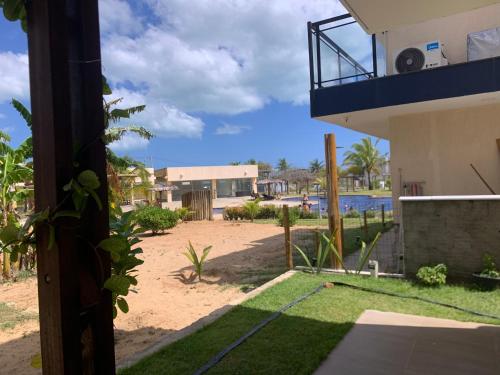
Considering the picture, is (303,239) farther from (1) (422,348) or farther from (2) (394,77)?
(1) (422,348)

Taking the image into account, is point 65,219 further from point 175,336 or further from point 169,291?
point 169,291

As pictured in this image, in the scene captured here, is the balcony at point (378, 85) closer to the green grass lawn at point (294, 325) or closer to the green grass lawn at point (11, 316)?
the green grass lawn at point (294, 325)

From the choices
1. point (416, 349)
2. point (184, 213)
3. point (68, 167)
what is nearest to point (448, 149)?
point (416, 349)

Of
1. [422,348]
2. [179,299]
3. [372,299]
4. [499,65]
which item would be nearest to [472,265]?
[372,299]

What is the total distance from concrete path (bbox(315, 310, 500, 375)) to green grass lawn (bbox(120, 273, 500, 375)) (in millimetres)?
178

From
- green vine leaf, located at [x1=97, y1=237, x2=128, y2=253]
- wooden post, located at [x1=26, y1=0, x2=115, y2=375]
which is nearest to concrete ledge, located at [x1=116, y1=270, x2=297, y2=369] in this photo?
wooden post, located at [x1=26, y1=0, x2=115, y2=375]

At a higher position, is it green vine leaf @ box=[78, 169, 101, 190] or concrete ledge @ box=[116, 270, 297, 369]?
green vine leaf @ box=[78, 169, 101, 190]

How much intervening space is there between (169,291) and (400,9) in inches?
226

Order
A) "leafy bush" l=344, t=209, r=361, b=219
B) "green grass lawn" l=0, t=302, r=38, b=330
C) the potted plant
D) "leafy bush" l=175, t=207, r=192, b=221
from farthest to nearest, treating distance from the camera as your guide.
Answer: "leafy bush" l=344, t=209, r=361, b=219, "leafy bush" l=175, t=207, r=192, b=221, "green grass lawn" l=0, t=302, r=38, b=330, the potted plant

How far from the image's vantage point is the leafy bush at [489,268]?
5066 millimetres

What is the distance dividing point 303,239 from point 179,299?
16.5 ft

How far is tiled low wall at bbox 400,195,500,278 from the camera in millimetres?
5230

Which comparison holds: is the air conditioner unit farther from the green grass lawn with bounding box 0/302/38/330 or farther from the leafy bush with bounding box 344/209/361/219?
the leafy bush with bounding box 344/209/361/219

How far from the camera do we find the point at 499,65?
6.34 meters
